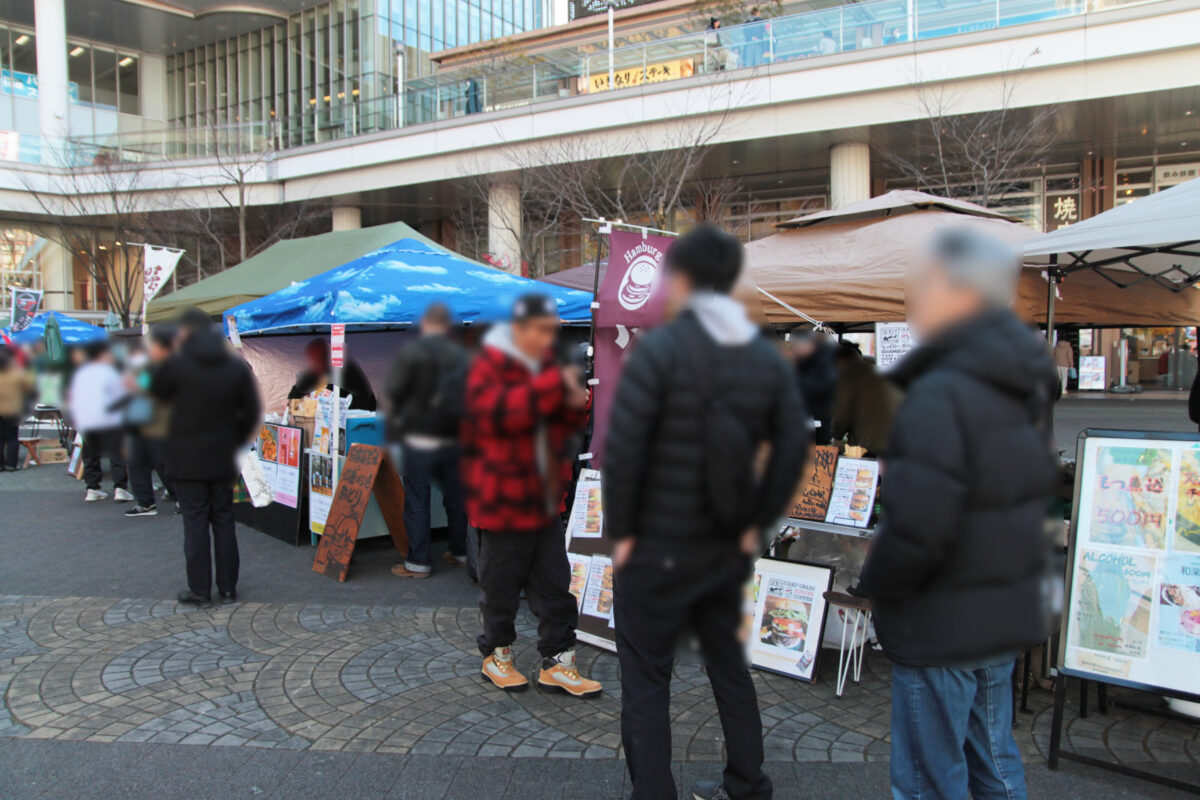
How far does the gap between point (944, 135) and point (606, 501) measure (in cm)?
1882

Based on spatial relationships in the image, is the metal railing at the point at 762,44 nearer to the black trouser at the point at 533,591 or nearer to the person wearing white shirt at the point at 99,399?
the black trouser at the point at 533,591

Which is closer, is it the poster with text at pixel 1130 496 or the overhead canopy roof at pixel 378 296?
the overhead canopy roof at pixel 378 296

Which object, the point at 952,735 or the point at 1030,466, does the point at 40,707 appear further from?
the point at 1030,466

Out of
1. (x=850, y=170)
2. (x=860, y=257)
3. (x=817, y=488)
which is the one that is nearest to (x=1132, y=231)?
(x=860, y=257)

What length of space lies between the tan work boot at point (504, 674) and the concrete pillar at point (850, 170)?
17.4 meters

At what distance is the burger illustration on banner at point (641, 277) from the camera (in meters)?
2.86

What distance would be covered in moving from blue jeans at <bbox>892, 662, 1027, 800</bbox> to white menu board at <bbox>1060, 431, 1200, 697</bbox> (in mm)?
993

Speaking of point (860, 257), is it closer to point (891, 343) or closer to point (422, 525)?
point (891, 343)

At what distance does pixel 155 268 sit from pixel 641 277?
1654 mm

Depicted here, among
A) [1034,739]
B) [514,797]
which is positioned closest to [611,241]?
[514,797]

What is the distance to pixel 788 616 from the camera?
5.29m

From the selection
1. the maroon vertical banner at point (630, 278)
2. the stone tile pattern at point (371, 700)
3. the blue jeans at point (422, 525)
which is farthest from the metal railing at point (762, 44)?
the maroon vertical banner at point (630, 278)

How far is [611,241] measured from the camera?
9.23 feet

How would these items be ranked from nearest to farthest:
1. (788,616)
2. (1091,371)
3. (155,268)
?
(155,268) < (788,616) < (1091,371)
